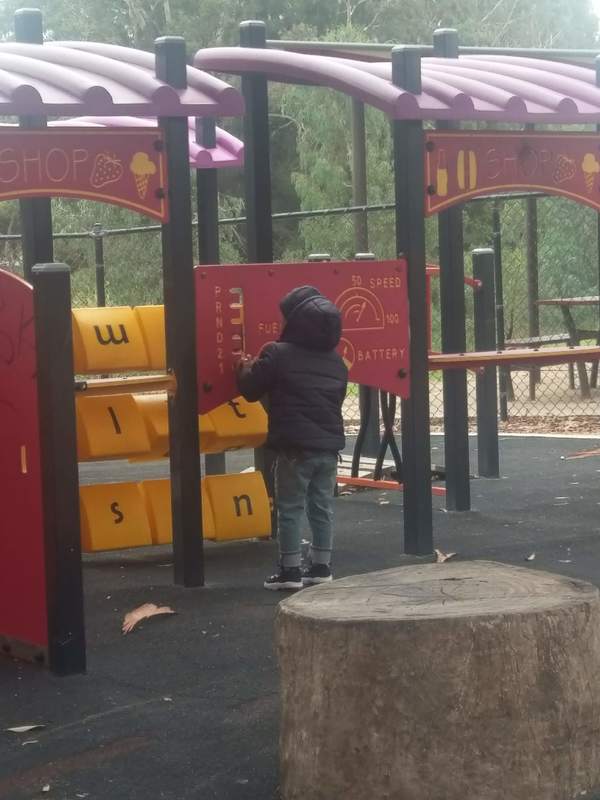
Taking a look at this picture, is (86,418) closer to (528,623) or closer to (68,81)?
(68,81)

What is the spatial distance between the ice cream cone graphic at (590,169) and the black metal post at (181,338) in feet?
8.14

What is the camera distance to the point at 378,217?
1174 inches

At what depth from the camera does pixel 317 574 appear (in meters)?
6.92

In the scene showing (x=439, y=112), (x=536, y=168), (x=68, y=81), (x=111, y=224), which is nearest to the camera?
(x=68, y=81)

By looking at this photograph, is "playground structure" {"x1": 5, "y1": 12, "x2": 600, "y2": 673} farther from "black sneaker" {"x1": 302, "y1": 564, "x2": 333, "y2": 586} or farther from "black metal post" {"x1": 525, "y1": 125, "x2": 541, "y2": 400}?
"black metal post" {"x1": 525, "y1": 125, "x2": 541, "y2": 400}

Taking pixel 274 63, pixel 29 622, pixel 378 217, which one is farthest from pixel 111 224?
pixel 29 622

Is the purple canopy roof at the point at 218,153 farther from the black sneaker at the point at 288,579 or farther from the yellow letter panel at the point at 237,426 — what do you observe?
the black sneaker at the point at 288,579

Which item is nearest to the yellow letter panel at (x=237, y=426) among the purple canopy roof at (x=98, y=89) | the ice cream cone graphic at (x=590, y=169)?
the purple canopy roof at (x=98, y=89)

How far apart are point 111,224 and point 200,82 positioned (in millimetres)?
25454

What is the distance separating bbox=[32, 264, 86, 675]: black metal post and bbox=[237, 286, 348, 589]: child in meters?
1.58

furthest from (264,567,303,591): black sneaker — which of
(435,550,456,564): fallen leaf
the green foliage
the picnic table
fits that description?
the green foliage

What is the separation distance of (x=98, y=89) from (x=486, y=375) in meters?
4.43

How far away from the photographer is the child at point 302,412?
6.72 metres

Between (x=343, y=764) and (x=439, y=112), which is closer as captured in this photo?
(x=343, y=764)
